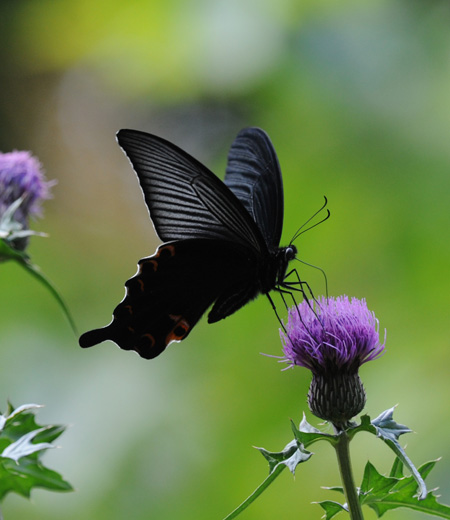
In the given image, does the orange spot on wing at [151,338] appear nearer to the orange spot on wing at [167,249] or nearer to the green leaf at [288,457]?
the orange spot on wing at [167,249]

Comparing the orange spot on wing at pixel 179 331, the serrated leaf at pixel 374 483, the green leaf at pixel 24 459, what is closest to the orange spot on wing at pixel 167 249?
the orange spot on wing at pixel 179 331

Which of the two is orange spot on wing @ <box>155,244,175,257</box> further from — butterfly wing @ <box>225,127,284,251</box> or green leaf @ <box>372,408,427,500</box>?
green leaf @ <box>372,408,427,500</box>

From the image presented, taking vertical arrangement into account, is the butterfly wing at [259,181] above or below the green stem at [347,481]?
above

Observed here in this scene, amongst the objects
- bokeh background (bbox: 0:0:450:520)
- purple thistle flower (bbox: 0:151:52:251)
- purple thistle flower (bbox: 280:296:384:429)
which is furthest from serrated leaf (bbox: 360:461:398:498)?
bokeh background (bbox: 0:0:450:520)

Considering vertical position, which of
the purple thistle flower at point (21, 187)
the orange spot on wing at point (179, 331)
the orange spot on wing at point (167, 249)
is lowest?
the orange spot on wing at point (179, 331)

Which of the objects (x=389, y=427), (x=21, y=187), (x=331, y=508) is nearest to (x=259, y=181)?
(x=389, y=427)

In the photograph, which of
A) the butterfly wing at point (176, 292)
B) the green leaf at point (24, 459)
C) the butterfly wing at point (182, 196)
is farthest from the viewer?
the butterfly wing at point (176, 292)

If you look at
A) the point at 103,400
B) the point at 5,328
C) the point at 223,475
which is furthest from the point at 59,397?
the point at 223,475

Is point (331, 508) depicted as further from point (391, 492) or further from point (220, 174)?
point (220, 174)
